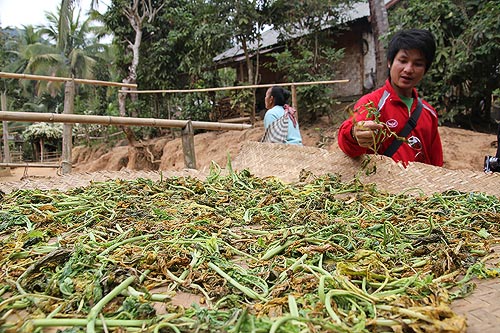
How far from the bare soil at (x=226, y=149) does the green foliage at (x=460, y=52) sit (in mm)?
603

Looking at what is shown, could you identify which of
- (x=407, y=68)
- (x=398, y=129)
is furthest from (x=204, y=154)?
(x=407, y=68)

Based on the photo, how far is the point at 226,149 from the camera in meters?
8.45

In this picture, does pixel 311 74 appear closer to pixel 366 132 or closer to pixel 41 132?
pixel 366 132

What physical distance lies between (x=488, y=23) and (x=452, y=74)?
2.92 ft

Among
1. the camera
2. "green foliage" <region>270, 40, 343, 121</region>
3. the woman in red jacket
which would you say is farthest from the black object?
"green foliage" <region>270, 40, 343, 121</region>

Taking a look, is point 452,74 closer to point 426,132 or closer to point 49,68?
point 426,132

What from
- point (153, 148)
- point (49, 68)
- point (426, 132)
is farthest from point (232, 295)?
point (49, 68)

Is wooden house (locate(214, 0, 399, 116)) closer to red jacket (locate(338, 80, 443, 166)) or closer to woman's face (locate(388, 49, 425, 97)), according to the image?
red jacket (locate(338, 80, 443, 166))

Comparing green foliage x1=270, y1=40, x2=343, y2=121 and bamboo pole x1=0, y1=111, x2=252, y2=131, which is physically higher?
green foliage x1=270, y1=40, x2=343, y2=121

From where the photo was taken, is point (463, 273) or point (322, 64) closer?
point (463, 273)

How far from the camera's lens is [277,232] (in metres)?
1.52

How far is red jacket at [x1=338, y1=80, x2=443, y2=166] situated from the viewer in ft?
7.75

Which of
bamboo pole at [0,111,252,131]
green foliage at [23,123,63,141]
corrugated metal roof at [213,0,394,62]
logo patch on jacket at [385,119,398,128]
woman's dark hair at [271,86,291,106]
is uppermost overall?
corrugated metal roof at [213,0,394,62]

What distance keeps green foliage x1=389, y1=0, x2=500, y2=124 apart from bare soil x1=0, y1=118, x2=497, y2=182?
603 mm
